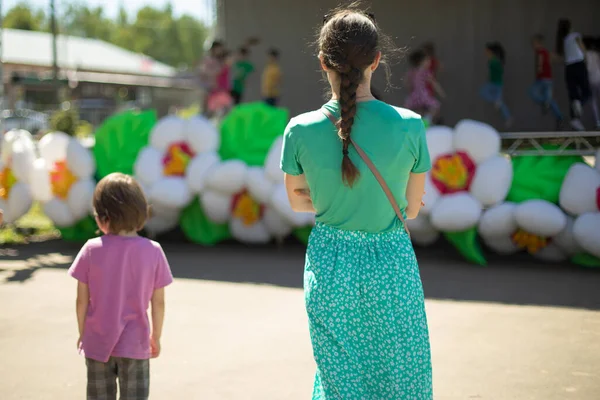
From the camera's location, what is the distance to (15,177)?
8844 millimetres

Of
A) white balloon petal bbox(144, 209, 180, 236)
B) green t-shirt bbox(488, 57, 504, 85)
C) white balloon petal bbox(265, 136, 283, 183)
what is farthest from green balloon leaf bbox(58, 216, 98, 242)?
green t-shirt bbox(488, 57, 504, 85)

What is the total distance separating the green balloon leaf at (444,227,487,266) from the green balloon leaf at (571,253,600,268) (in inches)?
34.1

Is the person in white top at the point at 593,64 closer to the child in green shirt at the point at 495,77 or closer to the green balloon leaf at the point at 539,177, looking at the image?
the child in green shirt at the point at 495,77

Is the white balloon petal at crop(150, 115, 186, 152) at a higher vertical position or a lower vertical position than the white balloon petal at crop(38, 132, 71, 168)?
higher

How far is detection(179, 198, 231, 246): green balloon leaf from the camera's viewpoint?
8.58 m

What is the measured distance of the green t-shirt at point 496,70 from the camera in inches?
487

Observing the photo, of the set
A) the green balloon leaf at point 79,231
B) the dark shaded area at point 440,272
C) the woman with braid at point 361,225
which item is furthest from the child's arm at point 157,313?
the green balloon leaf at point 79,231

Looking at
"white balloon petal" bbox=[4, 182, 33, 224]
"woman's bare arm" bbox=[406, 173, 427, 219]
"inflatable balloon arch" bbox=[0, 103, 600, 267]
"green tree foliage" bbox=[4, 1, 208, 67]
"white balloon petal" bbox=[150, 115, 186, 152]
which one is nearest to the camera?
"woman's bare arm" bbox=[406, 173, 427, 219]

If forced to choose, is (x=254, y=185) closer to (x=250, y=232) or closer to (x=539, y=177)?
(x=250, y=232)

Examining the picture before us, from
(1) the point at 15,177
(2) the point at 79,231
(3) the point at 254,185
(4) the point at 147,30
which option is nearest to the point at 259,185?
(3) the point at 254,185

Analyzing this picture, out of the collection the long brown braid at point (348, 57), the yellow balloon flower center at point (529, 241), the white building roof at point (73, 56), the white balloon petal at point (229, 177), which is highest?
the white building roof at point (73, 56)

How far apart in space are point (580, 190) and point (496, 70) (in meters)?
6.05

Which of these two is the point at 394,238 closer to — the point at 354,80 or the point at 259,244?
the point at 354,80

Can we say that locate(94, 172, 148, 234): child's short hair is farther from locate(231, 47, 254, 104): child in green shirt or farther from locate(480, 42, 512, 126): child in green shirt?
locate(231, 47, 254, 104): child in green shirt
